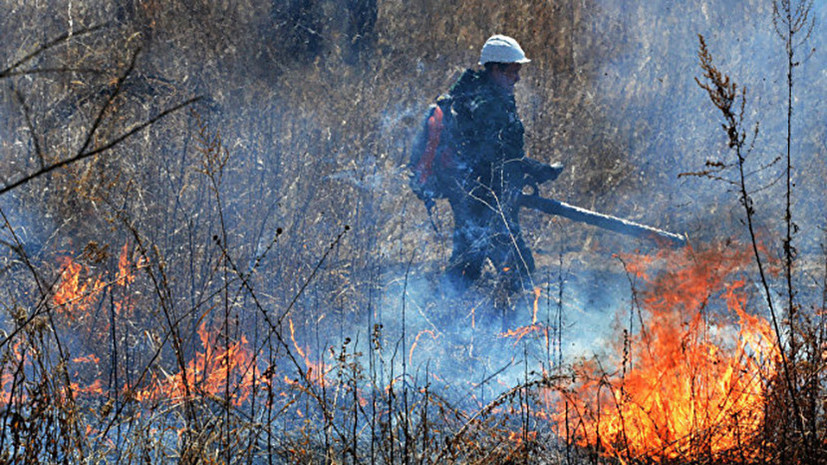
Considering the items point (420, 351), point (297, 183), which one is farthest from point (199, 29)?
point (420, 351)

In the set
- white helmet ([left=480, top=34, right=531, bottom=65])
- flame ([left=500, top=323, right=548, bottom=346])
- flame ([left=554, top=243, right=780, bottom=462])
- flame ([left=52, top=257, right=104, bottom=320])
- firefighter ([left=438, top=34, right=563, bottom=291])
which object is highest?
white helmet ([left=480, top=34, right=531, bottom=65])

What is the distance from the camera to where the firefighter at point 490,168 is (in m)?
6.10

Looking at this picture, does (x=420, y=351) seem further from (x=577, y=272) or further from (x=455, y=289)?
(x=577, y=272)

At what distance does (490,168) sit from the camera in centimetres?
625

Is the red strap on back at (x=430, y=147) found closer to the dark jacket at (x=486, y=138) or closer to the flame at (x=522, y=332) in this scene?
the dark jacket at (x=486, y=138)

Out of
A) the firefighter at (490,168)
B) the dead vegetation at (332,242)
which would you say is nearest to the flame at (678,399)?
the dead vegetation at (332,242)

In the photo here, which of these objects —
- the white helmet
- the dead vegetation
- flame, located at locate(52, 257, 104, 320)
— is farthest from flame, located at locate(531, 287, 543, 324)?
flame, located at locate(52, 257, 104, 320)

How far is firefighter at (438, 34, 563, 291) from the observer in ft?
20.0

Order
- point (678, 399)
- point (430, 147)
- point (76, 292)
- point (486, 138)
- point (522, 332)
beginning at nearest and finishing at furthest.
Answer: point (678, 399) < point (76, 292) < point (522, 332) < point (486, 138) < point (430, 147)

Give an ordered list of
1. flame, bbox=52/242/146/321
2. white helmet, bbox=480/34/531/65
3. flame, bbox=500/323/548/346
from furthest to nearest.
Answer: white helmet, bbox=480/34/531/65
flame, bbox=500/323/548/346
flame, bbox=52/242/146/321

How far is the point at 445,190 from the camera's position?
6395 mm

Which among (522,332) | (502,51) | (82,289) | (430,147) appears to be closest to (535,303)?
(522,332)

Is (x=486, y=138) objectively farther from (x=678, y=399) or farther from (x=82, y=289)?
(x=82, y=289)

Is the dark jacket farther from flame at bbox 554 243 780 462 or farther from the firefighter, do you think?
flame at bbox 554 243 780 462
